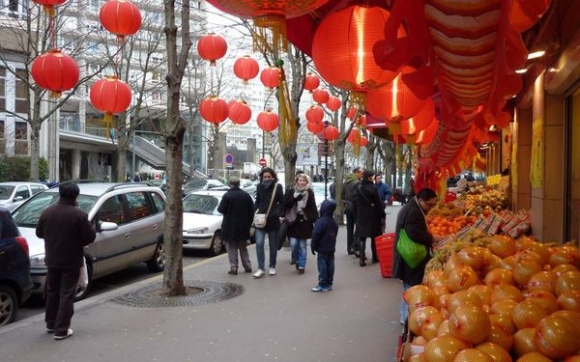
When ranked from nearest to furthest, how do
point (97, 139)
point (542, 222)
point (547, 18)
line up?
point (547, 18)
point (542, 222)
point (97, 139)

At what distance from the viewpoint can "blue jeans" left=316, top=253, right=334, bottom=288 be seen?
8.33 meters

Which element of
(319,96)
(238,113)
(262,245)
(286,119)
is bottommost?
(262,245)

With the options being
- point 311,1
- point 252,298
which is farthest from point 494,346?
point 252,298

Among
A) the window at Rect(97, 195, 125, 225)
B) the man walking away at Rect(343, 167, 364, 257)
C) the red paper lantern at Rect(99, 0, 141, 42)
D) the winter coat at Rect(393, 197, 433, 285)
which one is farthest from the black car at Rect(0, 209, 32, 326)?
the man walking away at Rect(343, 167, 364, 257)

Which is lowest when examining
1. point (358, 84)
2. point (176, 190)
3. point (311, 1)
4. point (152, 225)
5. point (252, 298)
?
point (252, 298)

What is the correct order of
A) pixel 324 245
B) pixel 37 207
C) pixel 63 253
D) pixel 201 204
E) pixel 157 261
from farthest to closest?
pixel 201 204 < pixel 157 261 < pixel 37 207 < pixel 324 245 < pixel 63 253

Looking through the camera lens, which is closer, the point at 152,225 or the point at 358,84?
the point at 358,84

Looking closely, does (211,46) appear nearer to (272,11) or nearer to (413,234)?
(413,234)

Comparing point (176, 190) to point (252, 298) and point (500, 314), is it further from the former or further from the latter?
point (500, 314)

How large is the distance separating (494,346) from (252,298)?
17.9ft

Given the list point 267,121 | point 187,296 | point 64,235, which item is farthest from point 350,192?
point 64,235

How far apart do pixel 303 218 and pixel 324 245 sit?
4.74 ft

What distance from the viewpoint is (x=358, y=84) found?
169 inches

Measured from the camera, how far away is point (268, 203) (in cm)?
980
